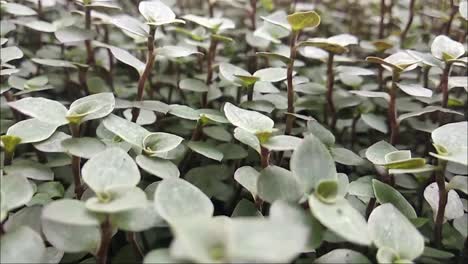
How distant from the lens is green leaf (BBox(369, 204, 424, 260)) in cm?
52

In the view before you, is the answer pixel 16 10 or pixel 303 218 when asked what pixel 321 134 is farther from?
pixel 16 10

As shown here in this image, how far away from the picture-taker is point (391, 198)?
2.09 feet

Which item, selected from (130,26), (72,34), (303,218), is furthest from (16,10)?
(303,218)

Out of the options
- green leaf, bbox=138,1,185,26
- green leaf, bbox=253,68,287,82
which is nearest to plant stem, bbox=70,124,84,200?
green leaf, bbox=138,1,185,26

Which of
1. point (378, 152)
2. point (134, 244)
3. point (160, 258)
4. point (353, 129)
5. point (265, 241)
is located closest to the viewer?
point (265, 241)

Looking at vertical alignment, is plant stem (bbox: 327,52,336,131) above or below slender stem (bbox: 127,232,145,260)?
above

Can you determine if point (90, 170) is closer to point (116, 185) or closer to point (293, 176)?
point (116, 185)

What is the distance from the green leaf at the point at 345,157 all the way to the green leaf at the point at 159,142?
26cm

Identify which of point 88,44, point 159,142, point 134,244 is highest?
point 88,44

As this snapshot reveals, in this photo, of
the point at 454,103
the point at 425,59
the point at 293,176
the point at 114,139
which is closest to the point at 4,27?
the point at 114,139

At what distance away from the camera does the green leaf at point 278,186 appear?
55 cm

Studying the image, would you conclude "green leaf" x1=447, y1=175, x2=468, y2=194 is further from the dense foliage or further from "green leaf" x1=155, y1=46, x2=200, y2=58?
"green leaf" x1=155, y1=46, x2=200, y2=58

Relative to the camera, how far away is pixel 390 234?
534 millimetres

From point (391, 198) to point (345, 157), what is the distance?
13 cm
